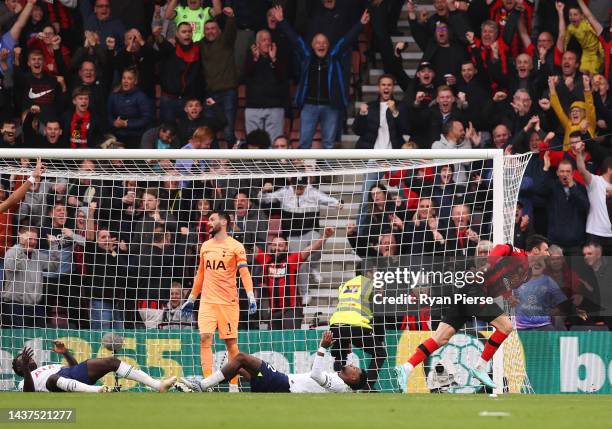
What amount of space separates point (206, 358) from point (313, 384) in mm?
1695

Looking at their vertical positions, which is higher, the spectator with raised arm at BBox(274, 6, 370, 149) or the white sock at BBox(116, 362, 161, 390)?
the spectator with raised arm at BBox(274, 6, 370, 149)

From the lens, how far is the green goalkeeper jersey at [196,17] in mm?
21408

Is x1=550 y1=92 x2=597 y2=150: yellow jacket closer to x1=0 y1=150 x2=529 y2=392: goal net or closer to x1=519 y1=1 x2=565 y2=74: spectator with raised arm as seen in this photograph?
x1=519 y1=1 x2=565 y2=74: spectator with raised arm

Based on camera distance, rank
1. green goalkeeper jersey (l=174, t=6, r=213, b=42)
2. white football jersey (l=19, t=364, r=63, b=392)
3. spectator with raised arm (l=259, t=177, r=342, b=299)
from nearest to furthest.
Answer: white football jersey (l=19, t=364, r=63, b=392), spectator with raised arm (l=259, t=177, r=342, b=299), green goalkeeper jersey (l=174, t=6, r=213, b=42)

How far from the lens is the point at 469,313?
15.0 m

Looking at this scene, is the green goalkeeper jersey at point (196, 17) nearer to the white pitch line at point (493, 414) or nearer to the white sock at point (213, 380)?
the white sock at point (213, 380)

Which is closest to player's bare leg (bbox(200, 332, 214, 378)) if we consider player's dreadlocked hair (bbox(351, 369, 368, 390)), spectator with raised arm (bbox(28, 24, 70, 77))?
player's dreadlocked hair (bbox(351, 369, 368, 390))

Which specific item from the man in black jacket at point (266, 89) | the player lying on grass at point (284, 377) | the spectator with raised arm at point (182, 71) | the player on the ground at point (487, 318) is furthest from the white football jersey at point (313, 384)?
the spectator with raised arm at point (182, 71)

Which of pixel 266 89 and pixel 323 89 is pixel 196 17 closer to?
pixel 266 89

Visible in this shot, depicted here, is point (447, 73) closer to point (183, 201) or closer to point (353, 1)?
point (353, 1)

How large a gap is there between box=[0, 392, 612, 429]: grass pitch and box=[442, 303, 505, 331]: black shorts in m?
0.86

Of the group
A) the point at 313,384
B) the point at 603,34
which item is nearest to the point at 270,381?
the point at 313,384

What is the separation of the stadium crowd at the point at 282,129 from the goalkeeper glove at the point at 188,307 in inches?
5.6

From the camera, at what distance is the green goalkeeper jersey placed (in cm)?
2141
